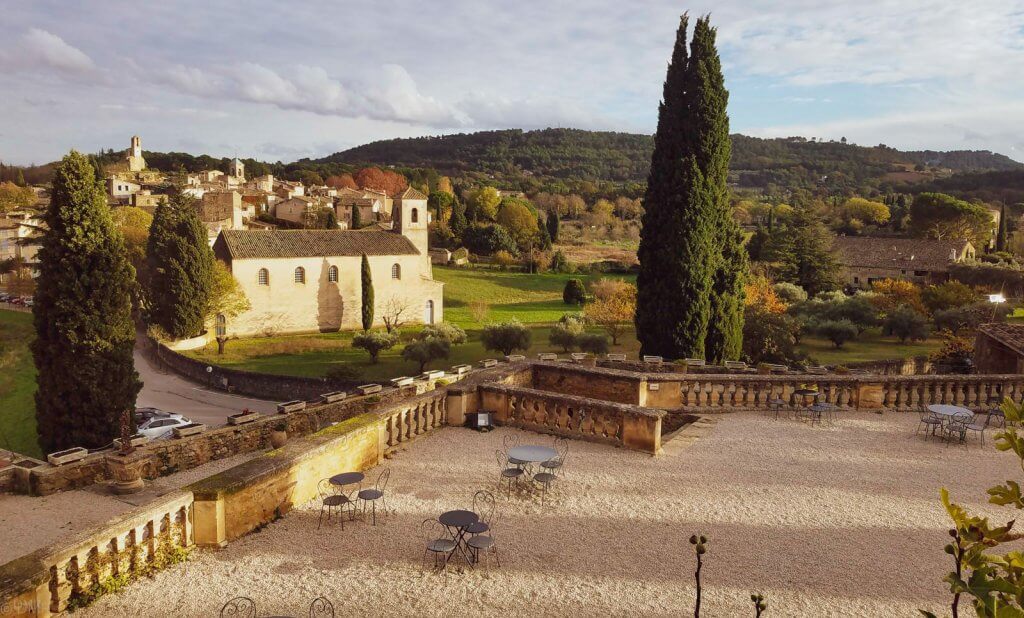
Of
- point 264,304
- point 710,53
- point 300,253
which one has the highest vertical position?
point 710,53

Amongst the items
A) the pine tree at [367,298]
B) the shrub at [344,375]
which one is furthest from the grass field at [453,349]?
the pine tree at [367,298]

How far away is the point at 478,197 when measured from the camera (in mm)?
107438

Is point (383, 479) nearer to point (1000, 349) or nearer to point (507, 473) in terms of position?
point (507, 473)

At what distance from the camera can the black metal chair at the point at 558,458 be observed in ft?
36.6

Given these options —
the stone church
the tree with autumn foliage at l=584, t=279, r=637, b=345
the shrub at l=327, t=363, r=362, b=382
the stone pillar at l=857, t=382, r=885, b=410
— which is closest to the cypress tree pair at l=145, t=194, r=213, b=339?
the stone church

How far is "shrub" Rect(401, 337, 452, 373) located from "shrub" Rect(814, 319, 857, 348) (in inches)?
876

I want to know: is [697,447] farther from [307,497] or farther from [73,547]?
[73,547]

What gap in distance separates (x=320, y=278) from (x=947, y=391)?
1825 inches

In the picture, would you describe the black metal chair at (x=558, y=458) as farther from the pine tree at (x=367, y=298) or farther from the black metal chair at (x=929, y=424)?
the pine tree at (x=367, y=298)

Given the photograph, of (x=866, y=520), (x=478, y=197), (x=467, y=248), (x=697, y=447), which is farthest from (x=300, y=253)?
(x=478, y=197)

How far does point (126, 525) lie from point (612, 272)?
255ft

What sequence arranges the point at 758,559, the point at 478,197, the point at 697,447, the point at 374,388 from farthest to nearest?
the point at 478,197 < the point at 374,388 < the point at 697,447 < the point at 758,559

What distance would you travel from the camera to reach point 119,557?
7441mm

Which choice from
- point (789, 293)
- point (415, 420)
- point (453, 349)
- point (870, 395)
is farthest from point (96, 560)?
point (789, 293)
